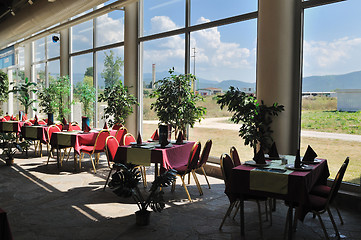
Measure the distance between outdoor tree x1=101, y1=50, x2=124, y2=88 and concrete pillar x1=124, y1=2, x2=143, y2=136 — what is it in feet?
2.60

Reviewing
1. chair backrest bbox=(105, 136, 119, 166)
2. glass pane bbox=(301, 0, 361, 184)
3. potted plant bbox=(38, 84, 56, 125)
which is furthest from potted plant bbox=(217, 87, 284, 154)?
potted plant bbox=(38, 84, 56, 125)

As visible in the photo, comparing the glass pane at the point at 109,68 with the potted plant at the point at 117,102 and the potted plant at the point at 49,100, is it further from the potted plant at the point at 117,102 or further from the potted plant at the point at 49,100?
the potted plant at the point at 49,100

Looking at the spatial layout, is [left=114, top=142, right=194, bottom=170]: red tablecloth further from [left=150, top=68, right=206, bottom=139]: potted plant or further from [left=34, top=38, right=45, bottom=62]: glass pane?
[left=34, top=38, right=45, bottom=62]: glass pane

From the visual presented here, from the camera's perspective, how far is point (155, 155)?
15.7ft

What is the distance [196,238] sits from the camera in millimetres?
3449

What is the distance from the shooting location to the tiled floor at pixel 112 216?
3.57 metres

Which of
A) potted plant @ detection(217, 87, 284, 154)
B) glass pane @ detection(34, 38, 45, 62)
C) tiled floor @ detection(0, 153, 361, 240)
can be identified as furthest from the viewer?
glass pane @ detection(34, 38, 45, 62)

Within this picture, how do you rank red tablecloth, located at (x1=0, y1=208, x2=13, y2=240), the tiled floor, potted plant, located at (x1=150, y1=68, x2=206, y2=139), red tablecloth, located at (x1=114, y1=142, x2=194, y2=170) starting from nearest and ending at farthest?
1. red tablecloth, located at (x1=0, y1=208, x2=13, y2=240)
2. the tiled floor
3. red tablecloth, located at (x1=114, y1=142, x2=194, y2=170)
4. potted plant, located at (x1=150, y1=68, x2=206, y2=139)

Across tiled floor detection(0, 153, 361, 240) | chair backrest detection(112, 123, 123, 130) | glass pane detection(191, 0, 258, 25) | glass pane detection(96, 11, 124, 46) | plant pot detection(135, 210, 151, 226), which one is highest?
glass pane detection(96, 11, 124, 46)

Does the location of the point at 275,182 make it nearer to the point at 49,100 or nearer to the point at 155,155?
the point at 155,155

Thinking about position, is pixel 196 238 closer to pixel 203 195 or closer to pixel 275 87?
pixel 203 195

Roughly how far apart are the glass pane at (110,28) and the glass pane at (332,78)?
576 centimetres

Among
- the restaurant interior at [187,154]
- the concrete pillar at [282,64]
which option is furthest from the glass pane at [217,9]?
the concrete pillar at [282,64]

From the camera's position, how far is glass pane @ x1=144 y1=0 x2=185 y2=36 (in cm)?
748
